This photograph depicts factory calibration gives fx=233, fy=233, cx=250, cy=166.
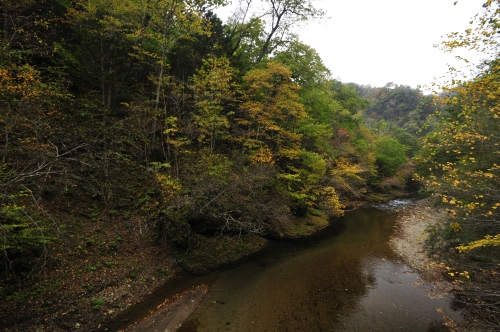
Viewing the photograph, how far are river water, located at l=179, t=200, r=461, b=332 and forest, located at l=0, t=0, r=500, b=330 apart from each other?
183cm

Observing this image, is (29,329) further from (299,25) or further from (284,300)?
(299,25)

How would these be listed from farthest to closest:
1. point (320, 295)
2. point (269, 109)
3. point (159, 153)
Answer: point (269, 109) → point (159, 153) → point (320, 295)

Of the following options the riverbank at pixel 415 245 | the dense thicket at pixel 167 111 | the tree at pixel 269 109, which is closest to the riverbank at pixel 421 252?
the riverbank at pixel 415 245

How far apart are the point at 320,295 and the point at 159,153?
11.4 metres

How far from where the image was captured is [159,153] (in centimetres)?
1405

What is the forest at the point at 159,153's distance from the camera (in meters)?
5.80

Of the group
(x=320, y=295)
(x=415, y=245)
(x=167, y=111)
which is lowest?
(x=415, y=245)

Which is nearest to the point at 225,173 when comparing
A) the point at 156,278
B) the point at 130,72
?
the point at 156,278

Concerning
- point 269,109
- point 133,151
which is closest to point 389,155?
point 269,109

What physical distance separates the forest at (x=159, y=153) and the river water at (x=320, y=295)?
6.01ft

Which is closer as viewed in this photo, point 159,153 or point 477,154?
point 477,154

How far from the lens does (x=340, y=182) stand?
21.0 m

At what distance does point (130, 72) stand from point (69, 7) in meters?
4.43

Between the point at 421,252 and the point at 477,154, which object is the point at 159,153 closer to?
the point at 477,154
